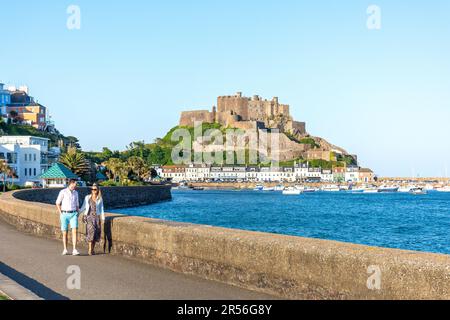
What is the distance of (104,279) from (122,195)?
79.6 meters

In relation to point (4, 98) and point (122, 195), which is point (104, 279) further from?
point (4, 98)

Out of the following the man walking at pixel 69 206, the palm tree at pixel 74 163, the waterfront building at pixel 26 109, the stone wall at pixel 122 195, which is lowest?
the stone wall at pixel 122 195

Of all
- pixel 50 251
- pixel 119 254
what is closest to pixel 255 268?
pixel 119 254

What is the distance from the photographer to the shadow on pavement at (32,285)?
1002cm

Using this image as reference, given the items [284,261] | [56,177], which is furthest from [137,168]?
[284,261]

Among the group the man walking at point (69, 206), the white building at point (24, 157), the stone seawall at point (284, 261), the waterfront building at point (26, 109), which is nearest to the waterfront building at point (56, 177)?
the white building at point (24, 157)

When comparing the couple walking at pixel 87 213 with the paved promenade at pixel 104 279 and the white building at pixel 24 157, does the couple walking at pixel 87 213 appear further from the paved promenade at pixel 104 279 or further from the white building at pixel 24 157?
the white building at pixel 24 157

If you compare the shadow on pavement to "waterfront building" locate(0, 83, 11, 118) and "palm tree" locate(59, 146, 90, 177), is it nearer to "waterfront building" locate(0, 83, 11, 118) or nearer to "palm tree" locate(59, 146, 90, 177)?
"palm tree" locate(59, 146, 90, 177)

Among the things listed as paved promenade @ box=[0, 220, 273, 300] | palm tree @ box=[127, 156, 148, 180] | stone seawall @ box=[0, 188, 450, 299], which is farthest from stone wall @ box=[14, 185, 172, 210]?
stone seawall @ box=[0, 188, 450, 299]

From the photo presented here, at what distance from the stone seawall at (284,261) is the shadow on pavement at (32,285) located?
250 centimetres

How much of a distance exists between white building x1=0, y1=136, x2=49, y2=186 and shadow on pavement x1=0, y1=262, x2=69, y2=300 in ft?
281

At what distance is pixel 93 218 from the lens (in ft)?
48.8

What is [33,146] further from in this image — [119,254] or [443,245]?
[119,254]
